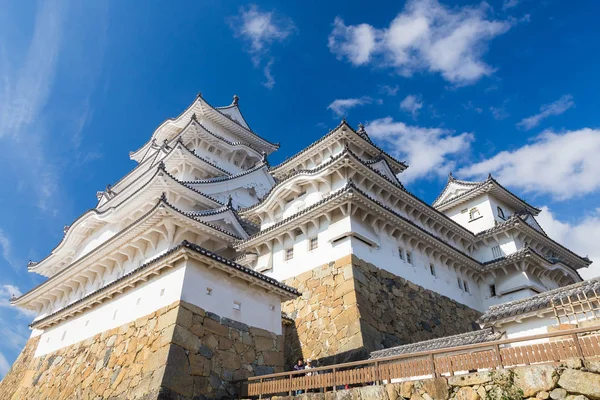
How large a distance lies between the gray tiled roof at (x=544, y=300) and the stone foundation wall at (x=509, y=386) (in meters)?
5.24

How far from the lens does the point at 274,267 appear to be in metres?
19.9

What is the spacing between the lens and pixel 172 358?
11.2m

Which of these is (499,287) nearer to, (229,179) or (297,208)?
(297,208)

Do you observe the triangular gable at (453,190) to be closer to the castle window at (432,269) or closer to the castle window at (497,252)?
the castle window at (497,252)

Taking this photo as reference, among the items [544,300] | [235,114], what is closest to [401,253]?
[544,300]

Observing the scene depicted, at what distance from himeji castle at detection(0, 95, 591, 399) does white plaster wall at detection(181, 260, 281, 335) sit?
0.14 ft

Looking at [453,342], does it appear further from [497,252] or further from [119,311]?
[497,252]

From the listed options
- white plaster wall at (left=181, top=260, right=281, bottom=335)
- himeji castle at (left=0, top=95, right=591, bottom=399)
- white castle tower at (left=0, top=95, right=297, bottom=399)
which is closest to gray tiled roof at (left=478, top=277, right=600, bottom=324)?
himeji castle at (left=0, top=95, right=591, bottom=399)

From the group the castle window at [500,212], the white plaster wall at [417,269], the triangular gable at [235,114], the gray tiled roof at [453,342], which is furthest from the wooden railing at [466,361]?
the triangular gable at [235,114]

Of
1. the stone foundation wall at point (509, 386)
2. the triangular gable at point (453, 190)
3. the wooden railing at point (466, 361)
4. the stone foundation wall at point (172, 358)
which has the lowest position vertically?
the stone foundation wall at point (509, 386)

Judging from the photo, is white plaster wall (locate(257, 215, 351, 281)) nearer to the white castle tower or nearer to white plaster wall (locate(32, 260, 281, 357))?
the white castle tower

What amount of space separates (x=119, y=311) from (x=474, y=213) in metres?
22.2

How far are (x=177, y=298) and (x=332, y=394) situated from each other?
5.23 meters

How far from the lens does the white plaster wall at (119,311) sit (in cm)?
1283
